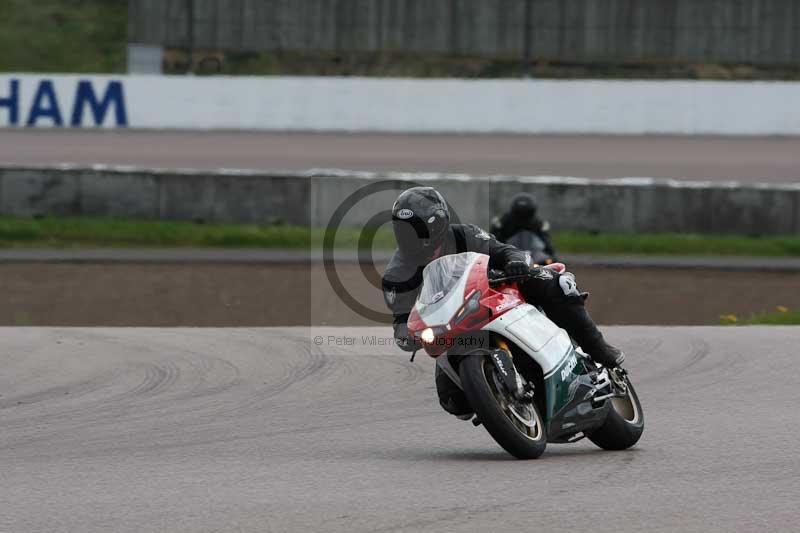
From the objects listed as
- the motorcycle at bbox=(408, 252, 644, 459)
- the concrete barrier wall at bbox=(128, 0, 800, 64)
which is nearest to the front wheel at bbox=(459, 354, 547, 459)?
the motorcycle at bbox=(408, 252, 644, 459)

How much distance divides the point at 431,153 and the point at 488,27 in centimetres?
1434

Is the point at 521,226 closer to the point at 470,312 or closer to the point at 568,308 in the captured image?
the point at 568,308

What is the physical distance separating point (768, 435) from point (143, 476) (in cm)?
328

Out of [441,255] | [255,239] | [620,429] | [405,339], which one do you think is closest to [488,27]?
[255,239]

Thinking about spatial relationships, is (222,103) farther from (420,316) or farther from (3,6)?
(420,316)

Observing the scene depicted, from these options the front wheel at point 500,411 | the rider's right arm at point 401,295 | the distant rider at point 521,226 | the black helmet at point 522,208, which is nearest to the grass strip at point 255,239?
the distant rider at point 521,226

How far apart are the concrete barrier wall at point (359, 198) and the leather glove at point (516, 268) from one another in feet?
47.0

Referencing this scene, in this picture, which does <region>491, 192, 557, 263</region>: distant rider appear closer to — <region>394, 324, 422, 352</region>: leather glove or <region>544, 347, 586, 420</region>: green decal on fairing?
<region>544, 347, 586, 420</region>: green decal on fairing

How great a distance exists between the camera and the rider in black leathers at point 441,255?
20.7 feet

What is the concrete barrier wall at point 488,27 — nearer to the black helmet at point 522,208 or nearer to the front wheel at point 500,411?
the black helmet at point 522,208

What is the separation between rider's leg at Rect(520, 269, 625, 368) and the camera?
6648 millimetres

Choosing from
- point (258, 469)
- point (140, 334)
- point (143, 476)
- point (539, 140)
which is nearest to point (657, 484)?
point (258, 469)

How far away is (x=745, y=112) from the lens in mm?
30281

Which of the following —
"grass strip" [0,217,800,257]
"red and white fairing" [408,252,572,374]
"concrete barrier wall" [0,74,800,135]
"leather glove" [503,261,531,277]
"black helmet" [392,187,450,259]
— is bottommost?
"grass strip" [0,217,800,257]
